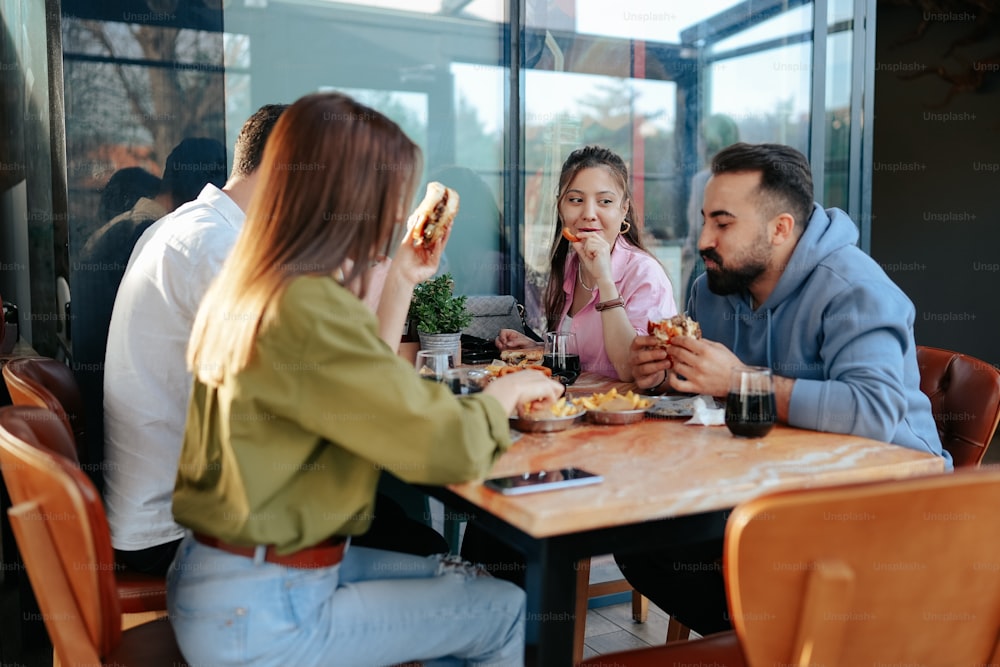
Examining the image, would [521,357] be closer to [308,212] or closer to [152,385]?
[152,385]

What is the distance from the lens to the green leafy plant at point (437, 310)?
309 cm

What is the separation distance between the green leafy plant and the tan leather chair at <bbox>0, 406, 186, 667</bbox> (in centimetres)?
178

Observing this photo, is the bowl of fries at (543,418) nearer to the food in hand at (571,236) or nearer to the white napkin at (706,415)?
the white napkin at (706,415)

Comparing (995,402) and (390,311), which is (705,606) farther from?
(390,311)

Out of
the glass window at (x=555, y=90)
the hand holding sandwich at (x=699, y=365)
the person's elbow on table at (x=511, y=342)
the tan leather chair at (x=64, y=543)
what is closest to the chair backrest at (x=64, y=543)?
the tan leather chair at (x=64, y=543)

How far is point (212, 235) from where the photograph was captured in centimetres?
203

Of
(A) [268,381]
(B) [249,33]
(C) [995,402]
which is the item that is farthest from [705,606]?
(B) [249,33]

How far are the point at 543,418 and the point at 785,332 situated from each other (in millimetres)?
676

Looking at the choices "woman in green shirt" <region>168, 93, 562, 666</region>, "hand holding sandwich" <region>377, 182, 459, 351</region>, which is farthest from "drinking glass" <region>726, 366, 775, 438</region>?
"hand holding sandwich" <region>377, 182, 459, 351</region>

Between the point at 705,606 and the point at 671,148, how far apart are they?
279 centimetres

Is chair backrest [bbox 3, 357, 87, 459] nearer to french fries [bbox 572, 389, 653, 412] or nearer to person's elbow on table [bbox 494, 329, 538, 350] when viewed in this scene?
french fries [bbox 572, 389, 653, 412]

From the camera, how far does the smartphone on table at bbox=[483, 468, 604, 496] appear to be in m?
1.27

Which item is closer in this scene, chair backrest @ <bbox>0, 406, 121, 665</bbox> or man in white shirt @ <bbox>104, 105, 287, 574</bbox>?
chair backrest @ <bbox>0, 406, 121, 665</bbox>

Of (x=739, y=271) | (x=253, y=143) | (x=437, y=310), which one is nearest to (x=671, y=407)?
(x=739, y=271)
